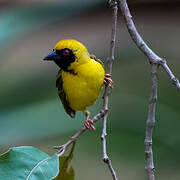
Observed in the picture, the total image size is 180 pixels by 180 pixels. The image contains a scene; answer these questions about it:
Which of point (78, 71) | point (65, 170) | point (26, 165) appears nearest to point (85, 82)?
point (78, 71)

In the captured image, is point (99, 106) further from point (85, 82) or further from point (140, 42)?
point (140, 42)

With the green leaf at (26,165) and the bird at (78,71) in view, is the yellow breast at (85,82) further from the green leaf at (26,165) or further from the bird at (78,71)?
the green leaf at (26,165)

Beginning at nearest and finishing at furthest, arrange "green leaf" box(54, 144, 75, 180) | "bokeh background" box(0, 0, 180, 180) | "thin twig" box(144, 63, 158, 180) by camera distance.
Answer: "thin twig" box(144, 63, 158, 180) → "green leaf" box(54, 144, 75, 180) → "bokeh background" box(0, 0, 180, 180)

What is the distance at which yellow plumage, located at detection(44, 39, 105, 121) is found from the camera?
1.61m

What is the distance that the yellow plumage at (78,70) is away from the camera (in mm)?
1611

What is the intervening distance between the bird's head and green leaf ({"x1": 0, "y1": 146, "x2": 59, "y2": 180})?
527 millimetres

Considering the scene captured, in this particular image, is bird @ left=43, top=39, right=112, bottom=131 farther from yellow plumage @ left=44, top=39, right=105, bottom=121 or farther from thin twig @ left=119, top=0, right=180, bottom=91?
thin twig @ left=119, top=0, right=180, bottom=91

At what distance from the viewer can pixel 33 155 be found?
1.17m

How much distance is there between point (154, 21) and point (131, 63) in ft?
4.89

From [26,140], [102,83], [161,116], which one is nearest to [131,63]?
[161,116]

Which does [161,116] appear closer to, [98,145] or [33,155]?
[98,145]

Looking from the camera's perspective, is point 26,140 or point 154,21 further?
point 154,21

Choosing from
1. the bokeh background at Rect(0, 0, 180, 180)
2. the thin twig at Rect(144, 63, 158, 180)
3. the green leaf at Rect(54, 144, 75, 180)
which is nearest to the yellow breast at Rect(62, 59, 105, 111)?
the green leaf at Rect(54, 144, 75, 180)

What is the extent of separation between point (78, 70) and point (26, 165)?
630 millimetres
